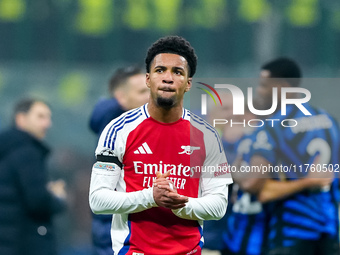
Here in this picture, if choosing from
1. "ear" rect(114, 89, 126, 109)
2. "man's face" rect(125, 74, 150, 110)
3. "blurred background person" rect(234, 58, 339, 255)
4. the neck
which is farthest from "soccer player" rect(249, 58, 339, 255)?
the neck

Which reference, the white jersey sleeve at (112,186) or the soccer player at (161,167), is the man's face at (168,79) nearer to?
the soccer player at (161,167)

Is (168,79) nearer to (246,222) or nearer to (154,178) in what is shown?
(154,178)

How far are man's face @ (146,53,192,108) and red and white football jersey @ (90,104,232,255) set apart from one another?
4.8 inches

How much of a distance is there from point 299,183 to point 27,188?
70.6 inches

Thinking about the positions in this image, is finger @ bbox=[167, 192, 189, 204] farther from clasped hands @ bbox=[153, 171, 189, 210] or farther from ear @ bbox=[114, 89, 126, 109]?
ear @ bbox=[114, 89, 126, 109]

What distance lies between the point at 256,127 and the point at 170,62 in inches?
66.1

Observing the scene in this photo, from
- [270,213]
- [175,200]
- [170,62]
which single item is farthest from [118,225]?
[270,213]

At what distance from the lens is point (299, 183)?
4465 millimetres

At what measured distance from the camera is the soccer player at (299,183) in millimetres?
4430

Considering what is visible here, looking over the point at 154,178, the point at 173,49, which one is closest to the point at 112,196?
the point at 154,178

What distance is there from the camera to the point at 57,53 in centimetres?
504

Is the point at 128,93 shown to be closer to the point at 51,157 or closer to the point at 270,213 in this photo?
the point at 51,157

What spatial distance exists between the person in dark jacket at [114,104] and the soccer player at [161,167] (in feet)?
4.35

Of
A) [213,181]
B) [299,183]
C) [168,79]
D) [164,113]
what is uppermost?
[168,79]
